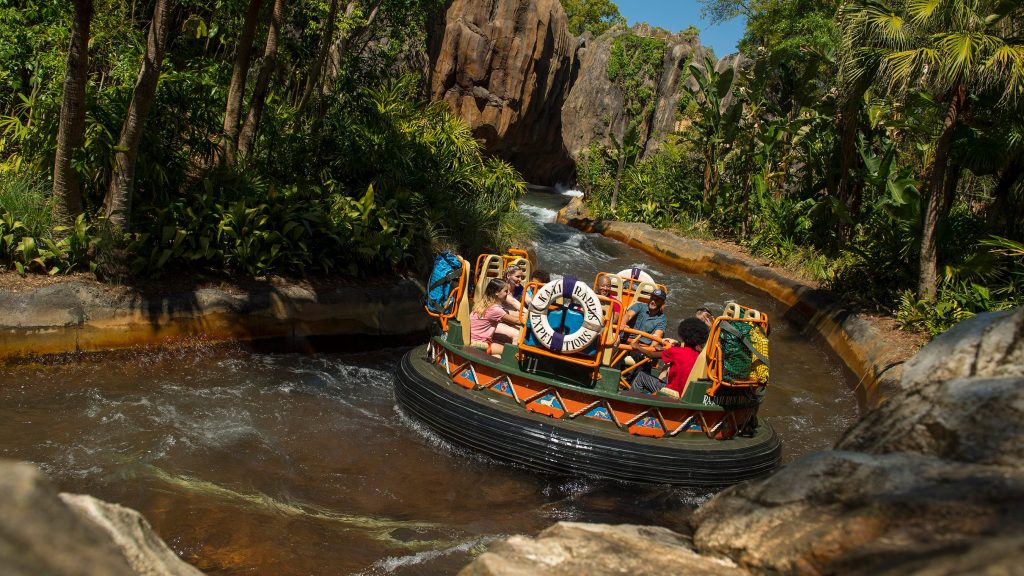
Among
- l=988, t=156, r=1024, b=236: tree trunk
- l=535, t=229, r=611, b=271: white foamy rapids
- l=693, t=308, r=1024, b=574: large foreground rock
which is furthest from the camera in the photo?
l=535, t=229, r=611, b=271: white foamy rapids

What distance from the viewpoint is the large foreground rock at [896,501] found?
2.24m

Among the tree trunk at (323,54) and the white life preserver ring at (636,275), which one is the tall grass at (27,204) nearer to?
the tree trunk at (323,54)

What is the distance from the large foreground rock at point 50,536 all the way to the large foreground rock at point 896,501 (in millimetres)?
1164

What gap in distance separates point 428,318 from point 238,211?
2.64 m

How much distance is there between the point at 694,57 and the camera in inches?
1191

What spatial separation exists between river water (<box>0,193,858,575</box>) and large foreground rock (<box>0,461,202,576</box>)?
2428 millimetres

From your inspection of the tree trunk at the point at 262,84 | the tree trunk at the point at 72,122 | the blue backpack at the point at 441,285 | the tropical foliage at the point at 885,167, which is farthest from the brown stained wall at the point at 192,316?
the tropical foliage at the point at 885,167

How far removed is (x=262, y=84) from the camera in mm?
9844

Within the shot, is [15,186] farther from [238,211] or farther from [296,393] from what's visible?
[296,393]

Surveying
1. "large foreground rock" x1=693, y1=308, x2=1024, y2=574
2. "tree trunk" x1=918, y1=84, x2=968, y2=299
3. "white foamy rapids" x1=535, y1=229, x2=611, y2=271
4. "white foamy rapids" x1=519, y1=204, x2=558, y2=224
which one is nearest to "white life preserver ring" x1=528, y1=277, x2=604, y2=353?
"large foreground rock" x1=693, y1=308, x2=1024, y2=574

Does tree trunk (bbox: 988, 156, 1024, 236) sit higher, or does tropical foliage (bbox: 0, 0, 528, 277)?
tree trunk (bbox: 988, 156, 1024, 236)

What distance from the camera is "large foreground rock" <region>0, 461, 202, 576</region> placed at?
1729 millimetres

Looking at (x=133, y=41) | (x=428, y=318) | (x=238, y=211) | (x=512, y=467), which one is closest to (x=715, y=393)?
(x=512, y=467)

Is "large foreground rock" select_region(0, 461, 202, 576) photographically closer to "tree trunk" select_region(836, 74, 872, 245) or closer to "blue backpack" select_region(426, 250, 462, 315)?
"blue backpack" select_region(426, 250, 462, 315)
